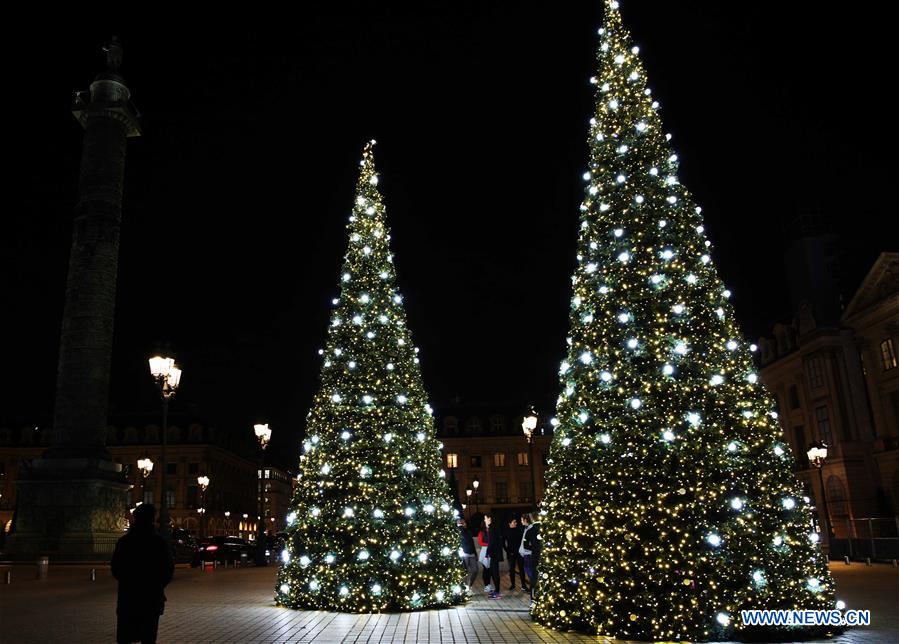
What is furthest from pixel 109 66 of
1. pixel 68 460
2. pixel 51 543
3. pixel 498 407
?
pixel 498 407

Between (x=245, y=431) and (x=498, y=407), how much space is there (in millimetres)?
44255

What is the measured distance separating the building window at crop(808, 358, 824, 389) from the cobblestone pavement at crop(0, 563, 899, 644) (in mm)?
33302

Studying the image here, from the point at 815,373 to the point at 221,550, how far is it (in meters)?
39.5

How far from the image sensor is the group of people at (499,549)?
1610cm

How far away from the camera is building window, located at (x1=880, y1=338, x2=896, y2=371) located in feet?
142

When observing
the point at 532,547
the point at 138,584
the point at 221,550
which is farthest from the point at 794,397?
the point at 138,584

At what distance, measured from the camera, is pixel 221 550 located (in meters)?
34.9

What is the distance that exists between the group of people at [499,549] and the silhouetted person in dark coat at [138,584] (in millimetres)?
8458

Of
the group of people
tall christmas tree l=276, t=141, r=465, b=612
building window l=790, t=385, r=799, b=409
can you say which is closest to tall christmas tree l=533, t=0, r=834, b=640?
→ tall christmas tree l=276, t=141, r=465, b=612

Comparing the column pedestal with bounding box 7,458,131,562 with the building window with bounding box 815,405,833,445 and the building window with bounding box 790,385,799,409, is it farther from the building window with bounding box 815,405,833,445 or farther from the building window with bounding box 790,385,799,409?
the building window with bounding box 790,385,799,409

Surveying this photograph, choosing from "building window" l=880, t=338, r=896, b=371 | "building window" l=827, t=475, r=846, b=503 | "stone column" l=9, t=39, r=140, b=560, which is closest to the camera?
"stone column" l=9, t=39, r=140, b=560

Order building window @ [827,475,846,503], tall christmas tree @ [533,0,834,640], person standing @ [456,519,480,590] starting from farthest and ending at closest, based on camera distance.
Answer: building window @ [827,475,846,503] → person standing @ [456,519,480,590] → tall christmas tree @ [533,0,834,640]

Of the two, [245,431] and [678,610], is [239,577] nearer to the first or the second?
[678,610]

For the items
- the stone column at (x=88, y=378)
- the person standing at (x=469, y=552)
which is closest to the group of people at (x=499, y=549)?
the person standing at (x=469, y=552)
